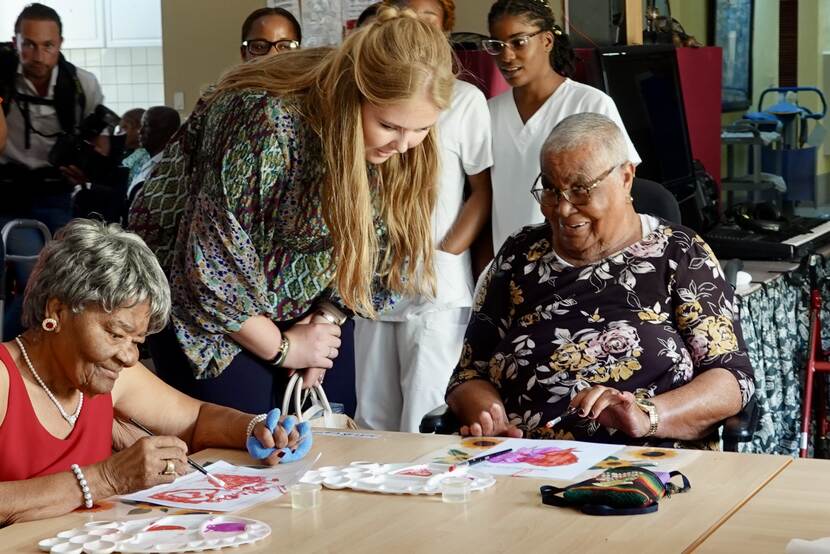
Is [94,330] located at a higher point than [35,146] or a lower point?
lower

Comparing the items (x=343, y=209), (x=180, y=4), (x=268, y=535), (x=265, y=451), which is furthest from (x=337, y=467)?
(x=180, y=4)

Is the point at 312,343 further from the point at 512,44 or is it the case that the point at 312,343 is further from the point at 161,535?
the point at 512,44

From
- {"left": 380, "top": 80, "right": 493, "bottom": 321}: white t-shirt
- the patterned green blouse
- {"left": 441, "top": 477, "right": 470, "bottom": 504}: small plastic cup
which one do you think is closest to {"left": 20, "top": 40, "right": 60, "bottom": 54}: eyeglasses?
{"left": 380, "top": 80, "right": 493, "bottom": 321}: white t-shirt

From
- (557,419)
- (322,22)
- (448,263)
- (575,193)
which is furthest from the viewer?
(322,22)

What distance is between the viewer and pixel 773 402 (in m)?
3.79

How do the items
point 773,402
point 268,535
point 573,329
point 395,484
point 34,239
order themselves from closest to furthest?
point 268,535 → point 395,484 → point 573,329 → point 773,402 → point 34,239

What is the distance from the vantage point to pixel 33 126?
501 centimetres

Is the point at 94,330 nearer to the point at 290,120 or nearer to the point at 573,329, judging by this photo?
the point at 290,120

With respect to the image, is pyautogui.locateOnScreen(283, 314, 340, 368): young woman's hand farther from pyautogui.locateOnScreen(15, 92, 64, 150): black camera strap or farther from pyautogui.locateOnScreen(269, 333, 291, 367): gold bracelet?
pyautogui.locateOnScreen(15, 92, 64, 150): black camera strap

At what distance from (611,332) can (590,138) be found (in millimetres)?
414

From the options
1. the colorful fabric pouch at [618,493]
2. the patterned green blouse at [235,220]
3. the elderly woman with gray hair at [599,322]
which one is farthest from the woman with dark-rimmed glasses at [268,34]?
the colorful fabric pouch at [618,493]

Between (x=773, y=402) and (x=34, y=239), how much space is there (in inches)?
112

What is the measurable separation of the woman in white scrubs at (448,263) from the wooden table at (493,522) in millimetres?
1501

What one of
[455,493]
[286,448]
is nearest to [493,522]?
[455,493]
